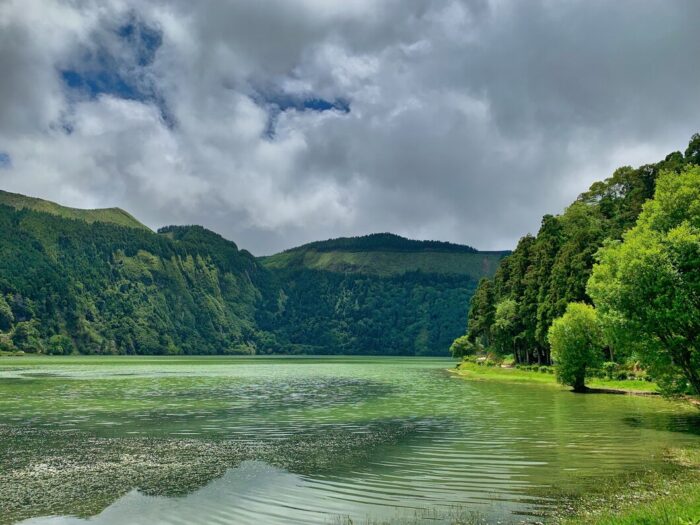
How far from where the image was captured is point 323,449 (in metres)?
31.6

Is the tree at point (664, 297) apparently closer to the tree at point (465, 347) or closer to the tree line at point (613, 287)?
the tree line at point (613, 287)

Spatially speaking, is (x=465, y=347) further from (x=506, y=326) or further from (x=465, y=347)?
(x=506, y=326)

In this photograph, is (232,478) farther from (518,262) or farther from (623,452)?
(518,262)

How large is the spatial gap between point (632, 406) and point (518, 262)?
76567mm

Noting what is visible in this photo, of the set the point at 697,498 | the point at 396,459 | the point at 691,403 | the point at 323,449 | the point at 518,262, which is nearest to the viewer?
the point at 697,498

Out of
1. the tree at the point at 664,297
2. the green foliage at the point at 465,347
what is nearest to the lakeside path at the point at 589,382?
the tree at the point at 664,297

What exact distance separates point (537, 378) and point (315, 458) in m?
70.3

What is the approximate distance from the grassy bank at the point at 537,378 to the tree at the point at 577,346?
3503 millimetres

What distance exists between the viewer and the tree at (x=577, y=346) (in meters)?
69.5

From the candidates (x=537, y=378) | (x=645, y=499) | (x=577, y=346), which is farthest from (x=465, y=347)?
(x=645, y=499)

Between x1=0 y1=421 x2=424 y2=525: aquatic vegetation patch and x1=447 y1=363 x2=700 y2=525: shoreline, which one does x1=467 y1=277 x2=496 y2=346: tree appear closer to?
x1=0 y1=421 x2=424 y2=525: aquatic vegetation patch

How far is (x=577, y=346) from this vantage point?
69875mm

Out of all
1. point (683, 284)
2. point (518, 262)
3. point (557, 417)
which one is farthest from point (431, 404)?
point (518, 262)

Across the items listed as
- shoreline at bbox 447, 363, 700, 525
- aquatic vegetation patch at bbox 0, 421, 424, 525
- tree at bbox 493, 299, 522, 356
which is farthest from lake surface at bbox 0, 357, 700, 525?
tree at bbox 493, 299, 522, 356
